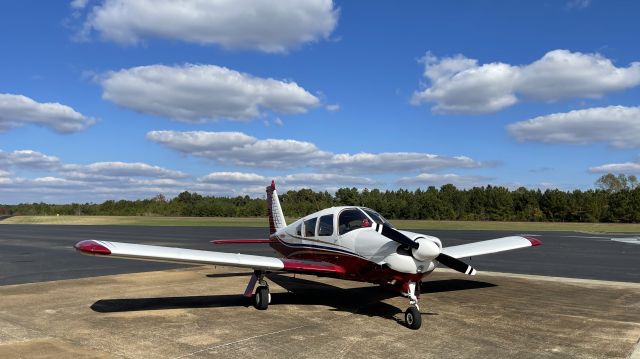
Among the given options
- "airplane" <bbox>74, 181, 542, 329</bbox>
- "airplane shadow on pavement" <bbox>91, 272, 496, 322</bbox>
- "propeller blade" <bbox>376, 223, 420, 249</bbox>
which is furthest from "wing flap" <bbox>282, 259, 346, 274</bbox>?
"propeller blade" <bbox>376, 223, 420, 249</bbox>

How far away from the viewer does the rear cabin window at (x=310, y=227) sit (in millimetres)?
11832

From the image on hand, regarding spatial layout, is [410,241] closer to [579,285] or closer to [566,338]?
[566,338]

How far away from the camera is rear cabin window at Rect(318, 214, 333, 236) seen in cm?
1121

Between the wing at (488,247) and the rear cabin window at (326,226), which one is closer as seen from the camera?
the rear cabin window at (326,226)

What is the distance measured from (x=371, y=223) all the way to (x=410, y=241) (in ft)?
5.12

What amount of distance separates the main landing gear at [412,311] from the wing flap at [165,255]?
2.79 meters

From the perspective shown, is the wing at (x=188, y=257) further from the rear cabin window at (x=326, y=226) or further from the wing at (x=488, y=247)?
the wing at (x=488, y=247)

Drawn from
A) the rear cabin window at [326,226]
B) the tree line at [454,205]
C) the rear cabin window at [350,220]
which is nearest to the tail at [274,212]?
the rear cabin window at [326,226]

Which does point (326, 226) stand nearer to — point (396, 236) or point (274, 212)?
point (396, 236)

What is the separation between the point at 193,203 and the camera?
113 m

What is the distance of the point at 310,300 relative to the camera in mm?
11742

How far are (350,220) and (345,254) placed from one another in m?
0.82

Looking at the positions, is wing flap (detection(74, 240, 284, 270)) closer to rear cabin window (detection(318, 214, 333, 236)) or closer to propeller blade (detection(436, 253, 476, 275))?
rear cabin window (detection(318, 214, 333, 236))

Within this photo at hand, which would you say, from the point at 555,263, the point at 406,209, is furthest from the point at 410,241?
the point at 406,209
